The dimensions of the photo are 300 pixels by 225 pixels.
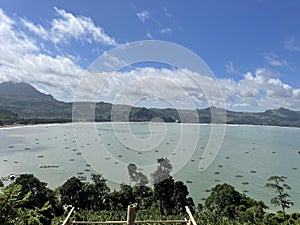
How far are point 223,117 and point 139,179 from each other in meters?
11.2

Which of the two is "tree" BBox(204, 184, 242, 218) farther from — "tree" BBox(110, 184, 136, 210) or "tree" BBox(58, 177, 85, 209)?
"tree" BBox(58, 177, 85, 209)

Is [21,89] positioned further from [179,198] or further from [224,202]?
[224,202]

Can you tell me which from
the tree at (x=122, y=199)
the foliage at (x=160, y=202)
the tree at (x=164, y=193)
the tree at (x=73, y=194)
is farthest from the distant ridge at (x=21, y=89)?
the tree at (x=164, y=193)

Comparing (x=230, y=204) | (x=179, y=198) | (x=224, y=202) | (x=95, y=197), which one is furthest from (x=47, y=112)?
(x=230, y=204)

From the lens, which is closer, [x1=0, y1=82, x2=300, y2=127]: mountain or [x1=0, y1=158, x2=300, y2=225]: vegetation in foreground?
[x1=0, y1=158, x2=300, y2=225]: vegetation in foreground

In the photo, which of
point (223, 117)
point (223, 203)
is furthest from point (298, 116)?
point (223, 117)

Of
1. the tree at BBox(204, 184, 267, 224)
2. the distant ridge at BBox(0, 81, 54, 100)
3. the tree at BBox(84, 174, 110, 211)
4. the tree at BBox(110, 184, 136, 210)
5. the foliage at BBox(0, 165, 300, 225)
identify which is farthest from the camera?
the distant ridge at BBox(0, 81, 54, 100)

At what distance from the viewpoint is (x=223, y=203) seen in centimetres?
1296

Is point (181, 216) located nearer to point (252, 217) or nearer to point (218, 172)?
point (252, 217)

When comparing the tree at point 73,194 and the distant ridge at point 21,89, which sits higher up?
the distant ridge at point 21,89

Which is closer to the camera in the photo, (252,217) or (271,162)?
(252,217)

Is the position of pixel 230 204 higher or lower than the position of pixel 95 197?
lower

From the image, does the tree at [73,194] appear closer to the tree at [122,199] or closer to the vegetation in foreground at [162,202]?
the vegetation in foreground at [162,202]

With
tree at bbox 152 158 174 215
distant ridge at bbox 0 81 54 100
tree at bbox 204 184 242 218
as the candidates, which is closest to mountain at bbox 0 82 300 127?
distant ridge at bbox 0 81 54 100
